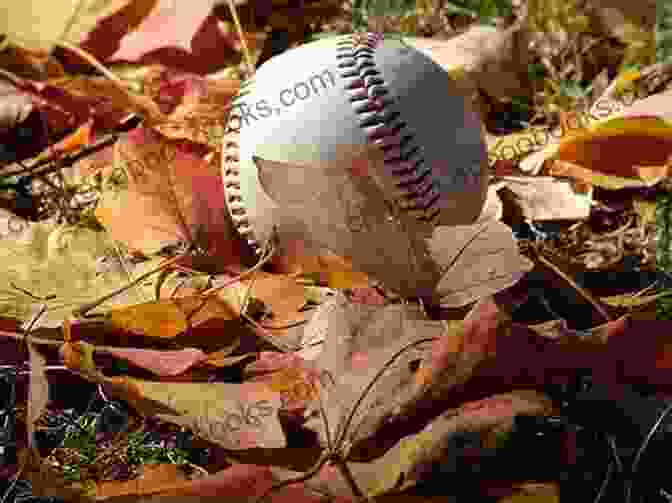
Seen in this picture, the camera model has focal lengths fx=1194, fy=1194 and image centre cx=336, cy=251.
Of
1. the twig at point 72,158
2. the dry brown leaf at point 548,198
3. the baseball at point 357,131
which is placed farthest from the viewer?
the twig at point 72,158

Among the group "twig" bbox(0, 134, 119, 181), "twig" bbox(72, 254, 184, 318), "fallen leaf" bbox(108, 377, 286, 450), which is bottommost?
"twig" bbox(0, 134, 119, 181)

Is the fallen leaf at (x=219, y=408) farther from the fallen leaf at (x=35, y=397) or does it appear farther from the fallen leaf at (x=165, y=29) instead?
the fallen leaf at (x=165, y=29)

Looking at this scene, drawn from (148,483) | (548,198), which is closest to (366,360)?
(148,483)

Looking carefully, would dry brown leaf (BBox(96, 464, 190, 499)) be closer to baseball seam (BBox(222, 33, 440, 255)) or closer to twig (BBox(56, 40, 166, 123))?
baseball seam (BBox(222, 33, 440, 255))

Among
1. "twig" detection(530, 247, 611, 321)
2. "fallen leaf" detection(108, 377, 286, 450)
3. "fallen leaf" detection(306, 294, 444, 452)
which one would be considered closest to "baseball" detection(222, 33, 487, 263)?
"twig" detection(530, 247, 611, 321)

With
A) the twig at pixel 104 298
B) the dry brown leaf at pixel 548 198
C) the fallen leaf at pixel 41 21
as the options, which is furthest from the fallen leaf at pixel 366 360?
the fallen leaf at pixel 41 21

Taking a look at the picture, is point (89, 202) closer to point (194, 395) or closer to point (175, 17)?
point (175, 17)
